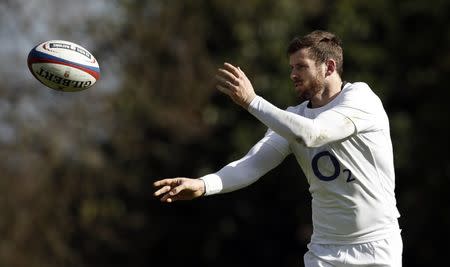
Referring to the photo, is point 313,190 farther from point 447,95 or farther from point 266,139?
point 447,95

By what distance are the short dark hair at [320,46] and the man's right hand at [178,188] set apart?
4.13 feet

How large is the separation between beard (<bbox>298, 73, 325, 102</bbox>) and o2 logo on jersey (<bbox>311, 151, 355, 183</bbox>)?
468mm

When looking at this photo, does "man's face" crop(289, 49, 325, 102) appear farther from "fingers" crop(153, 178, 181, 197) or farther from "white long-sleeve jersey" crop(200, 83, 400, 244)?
"fingers" crop(153, 178, 181, 197)

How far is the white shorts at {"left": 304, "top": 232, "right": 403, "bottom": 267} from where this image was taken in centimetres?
690

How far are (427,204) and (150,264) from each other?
8.25 metres

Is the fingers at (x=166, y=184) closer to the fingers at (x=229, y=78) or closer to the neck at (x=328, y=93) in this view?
the fingers at (x=229, y=78)

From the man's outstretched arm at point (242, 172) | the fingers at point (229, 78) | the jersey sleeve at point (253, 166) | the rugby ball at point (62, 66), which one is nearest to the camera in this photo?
the fingers at point (229, 78)

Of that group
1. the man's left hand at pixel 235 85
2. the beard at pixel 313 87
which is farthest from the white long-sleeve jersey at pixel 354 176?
the man's left hand at pixel 235 85

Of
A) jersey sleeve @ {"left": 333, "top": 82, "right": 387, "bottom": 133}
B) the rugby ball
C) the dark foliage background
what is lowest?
jersey sleeve @ {"left": 333, "top": 82, "right": 387, "bottom": 133}

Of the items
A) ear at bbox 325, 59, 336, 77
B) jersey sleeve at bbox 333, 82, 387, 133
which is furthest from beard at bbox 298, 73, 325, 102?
jersey sleeve at bbox 333, 82, 387, 133

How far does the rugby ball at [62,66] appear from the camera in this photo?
8109 mm

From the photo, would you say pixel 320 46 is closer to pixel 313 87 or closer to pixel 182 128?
pixel 313 87

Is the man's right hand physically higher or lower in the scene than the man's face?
lower

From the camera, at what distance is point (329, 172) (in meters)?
7.06
